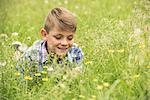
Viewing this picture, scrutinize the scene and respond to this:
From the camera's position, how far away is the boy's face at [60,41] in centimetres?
514

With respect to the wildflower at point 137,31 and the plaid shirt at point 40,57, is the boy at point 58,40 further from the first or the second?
the wildflower at point 137,31

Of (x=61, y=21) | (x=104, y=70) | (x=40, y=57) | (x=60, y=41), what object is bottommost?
(x=104, y=70)

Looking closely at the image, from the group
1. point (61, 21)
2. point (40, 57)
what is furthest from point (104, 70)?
point (61, 21)

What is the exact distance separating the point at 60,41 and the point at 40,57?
0.24m

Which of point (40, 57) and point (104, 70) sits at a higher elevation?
point (40, 57)

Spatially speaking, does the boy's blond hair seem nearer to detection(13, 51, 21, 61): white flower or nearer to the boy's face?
the boy's face

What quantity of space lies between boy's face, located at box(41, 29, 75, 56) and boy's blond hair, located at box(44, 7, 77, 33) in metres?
0.04

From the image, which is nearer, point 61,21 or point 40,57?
point 40,57

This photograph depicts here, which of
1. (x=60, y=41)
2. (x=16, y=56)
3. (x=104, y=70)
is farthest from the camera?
(x=60, y=41)

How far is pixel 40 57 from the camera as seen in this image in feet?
16.5

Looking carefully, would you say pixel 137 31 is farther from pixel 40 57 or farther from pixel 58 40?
pixel 40 57

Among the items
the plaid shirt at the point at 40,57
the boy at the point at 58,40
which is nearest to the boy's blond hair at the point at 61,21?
the boy at the point at 58,40

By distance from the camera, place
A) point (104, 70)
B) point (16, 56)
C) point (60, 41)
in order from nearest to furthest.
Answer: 1. point (104, 70)
2. point (16, 56)
3. point (60, 41)

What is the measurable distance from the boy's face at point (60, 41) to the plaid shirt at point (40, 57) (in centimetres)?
7
